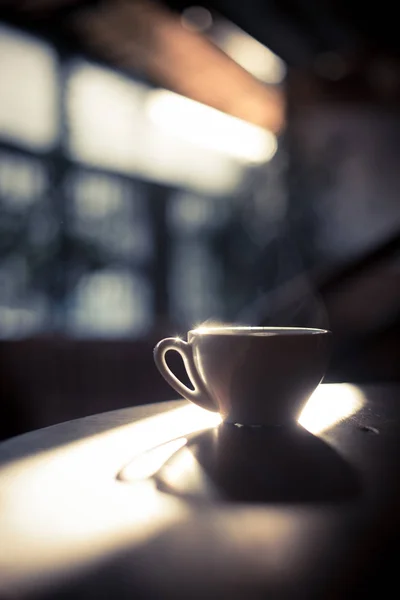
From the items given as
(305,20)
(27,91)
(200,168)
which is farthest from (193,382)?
(200,168)

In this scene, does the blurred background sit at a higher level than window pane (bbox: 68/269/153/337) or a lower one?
higher

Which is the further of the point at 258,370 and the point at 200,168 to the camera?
the point at 200,168

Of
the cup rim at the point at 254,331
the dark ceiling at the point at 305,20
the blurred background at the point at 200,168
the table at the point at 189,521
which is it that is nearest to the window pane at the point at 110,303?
the blurred background at the point at 200,168

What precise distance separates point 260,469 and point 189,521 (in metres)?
0.11

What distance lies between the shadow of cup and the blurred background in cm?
165

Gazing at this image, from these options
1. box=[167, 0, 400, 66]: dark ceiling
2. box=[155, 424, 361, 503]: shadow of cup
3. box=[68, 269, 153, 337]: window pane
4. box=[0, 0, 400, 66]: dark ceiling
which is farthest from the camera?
box=[68, 269, 153, 337]: window pane

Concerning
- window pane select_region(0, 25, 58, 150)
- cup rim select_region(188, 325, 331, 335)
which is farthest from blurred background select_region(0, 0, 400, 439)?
cup rim select_region(188, 325, 331, 335)

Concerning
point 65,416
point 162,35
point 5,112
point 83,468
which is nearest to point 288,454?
point 83,468

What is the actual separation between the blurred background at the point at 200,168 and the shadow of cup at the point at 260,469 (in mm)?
1653

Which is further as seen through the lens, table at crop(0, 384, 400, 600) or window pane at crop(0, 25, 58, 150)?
window pane at crop(0, 25, 58, 150)

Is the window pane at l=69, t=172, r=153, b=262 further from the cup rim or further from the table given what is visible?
the table

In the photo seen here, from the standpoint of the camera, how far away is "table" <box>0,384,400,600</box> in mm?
282

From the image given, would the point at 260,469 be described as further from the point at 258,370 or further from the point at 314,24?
the point at 314,24

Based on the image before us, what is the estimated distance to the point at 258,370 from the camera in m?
0.55
